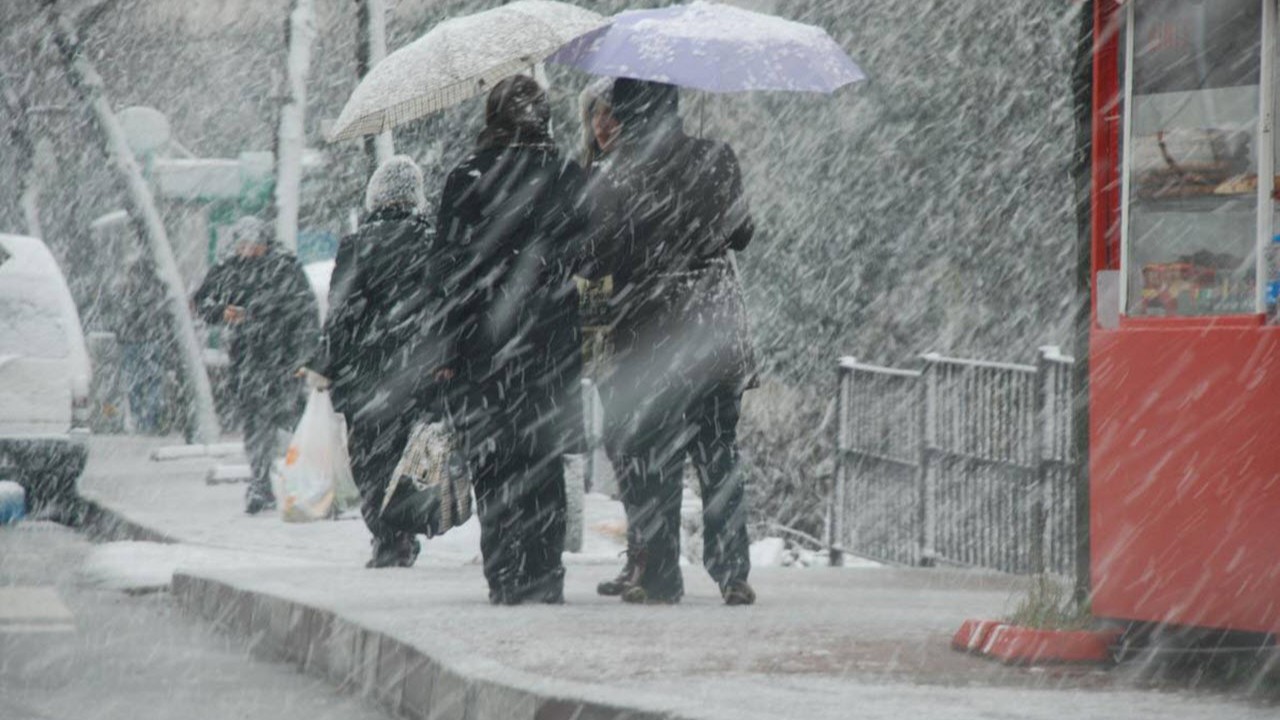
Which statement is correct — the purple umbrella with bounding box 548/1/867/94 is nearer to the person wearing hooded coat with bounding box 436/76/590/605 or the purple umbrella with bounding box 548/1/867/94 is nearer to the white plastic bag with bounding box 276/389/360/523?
the person wearing hooded coat with bounding box 436/76/590/605

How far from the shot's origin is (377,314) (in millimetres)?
9977

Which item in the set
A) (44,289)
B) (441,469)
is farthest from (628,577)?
(44,289)

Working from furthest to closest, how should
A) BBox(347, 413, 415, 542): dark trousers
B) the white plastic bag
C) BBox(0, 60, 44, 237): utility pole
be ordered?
BBox(0, 60, 44, 237): utility pole
the white plastic bag
BBox(347, 413, 415, 542): dark trousers

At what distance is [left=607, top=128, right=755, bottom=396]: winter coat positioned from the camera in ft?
26.2

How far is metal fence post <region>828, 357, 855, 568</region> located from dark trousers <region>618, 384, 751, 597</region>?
446 cm

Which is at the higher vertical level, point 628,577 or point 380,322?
point 380,322

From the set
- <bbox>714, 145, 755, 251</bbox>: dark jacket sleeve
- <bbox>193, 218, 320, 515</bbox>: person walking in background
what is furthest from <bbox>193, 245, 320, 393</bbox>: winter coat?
<bbox>714, 145, 755, 251</bbox>: dark jacket sleeve

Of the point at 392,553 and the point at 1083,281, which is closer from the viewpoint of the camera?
the point at 1083,281

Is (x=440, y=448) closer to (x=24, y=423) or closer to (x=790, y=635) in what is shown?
(x=790, y=635)

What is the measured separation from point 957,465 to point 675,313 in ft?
12.3

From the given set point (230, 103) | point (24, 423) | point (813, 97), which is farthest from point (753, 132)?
point (230, 103)

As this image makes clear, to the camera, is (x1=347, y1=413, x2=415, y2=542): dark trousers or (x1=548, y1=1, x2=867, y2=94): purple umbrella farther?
(x1=347, y1=413, x2=415, y2=542): dark trousers

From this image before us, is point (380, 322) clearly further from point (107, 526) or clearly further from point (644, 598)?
point (107, 526)

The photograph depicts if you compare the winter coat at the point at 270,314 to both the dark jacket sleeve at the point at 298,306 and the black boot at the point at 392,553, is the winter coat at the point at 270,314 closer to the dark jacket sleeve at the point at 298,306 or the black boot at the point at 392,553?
the dark jacket sleeve at the point at 298,306
